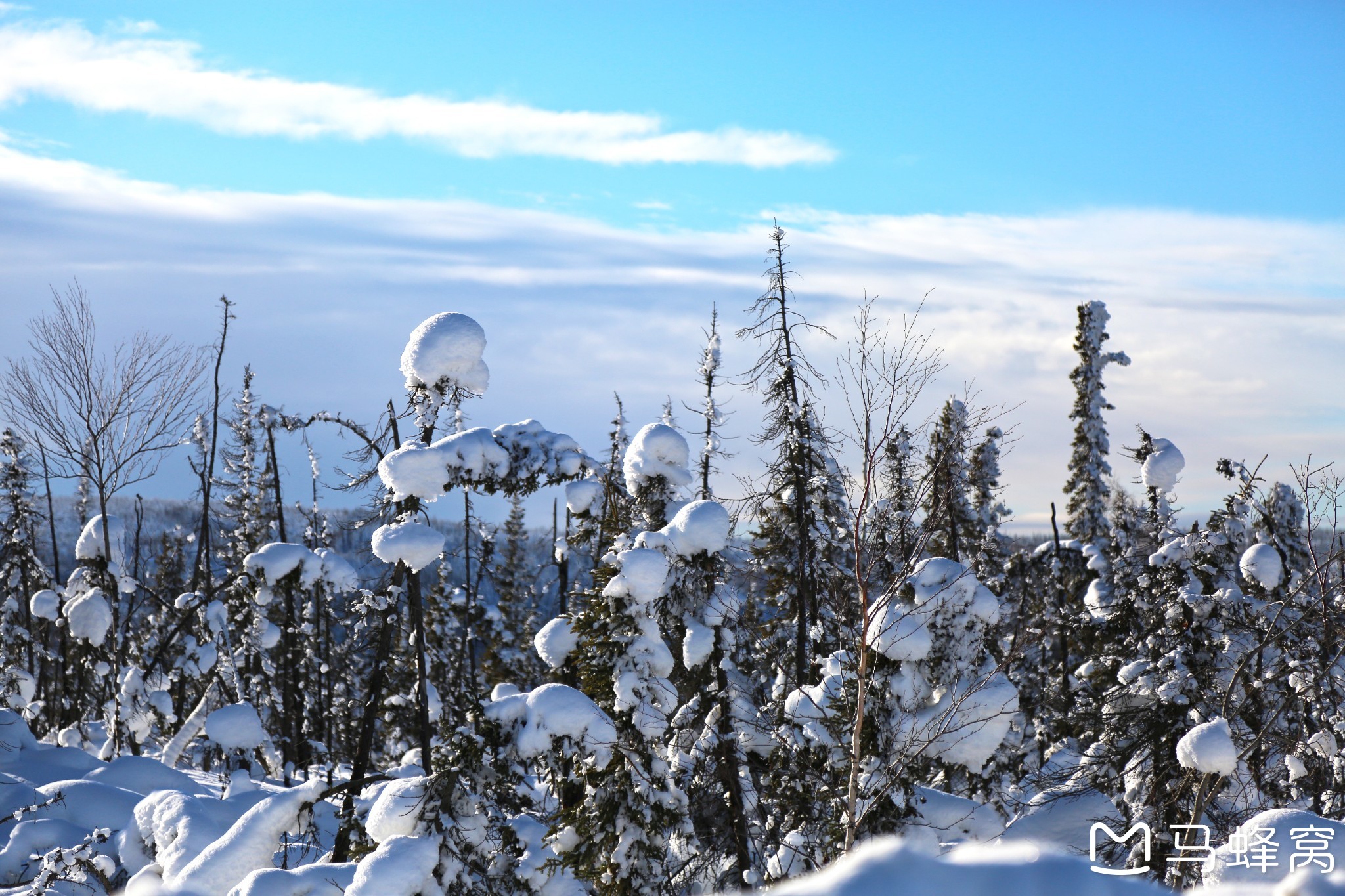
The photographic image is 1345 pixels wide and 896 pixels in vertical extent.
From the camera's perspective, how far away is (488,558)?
3002cm

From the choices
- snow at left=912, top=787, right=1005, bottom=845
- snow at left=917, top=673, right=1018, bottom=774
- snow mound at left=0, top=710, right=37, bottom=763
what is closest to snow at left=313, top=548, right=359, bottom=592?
snow mound at left=0, top=710, right=37, bottom=763

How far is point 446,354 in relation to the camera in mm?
9281

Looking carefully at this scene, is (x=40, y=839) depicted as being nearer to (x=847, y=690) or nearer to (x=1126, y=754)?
(x=847, y=690)

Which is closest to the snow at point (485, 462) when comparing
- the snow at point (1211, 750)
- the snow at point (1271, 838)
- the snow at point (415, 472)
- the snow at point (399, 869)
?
the snow at point (415, 472)

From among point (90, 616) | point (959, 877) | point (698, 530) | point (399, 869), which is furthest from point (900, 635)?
point (90, 616)

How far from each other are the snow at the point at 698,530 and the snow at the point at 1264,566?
8.76 meters

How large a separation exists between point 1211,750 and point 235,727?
13.7 meters

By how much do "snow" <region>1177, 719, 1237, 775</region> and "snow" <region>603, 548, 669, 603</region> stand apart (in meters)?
5.12

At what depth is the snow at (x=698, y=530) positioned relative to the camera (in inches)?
392

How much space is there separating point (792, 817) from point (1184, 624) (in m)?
6.59

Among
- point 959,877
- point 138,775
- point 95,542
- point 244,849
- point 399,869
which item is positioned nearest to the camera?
point 959,877

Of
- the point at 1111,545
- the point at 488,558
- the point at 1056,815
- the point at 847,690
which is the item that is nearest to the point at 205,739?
the point at 488,558

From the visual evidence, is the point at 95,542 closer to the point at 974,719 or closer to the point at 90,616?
the point at 90,616

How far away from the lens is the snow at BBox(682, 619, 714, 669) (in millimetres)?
10359
